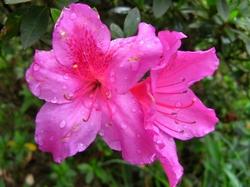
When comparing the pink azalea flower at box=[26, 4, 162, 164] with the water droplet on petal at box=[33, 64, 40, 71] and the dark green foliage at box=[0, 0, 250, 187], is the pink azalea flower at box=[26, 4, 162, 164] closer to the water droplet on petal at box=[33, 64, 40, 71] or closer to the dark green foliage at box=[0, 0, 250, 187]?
the water droplet on petal at box=[33, 64, 40, 71]

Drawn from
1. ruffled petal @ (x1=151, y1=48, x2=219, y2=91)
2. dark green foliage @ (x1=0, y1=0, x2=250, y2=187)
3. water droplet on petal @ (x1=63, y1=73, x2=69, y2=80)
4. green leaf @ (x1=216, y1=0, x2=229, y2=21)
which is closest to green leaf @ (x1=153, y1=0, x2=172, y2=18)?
dark green foliage @ (x1=0, y1=0, x2=250, y2=187)

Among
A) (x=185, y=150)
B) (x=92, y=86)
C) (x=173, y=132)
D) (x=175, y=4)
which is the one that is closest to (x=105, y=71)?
(x=92, y=86)

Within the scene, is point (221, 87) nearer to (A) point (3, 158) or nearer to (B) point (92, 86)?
(A) point (3, 158)

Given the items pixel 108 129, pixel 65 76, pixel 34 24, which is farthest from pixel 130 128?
pixel 34 24

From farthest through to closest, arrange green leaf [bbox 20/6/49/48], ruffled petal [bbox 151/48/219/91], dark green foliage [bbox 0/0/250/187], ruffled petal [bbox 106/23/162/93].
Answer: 1. dark green foliage [bbox 0/0/250/187]
2. green leaf [bbox 20/6/49/48]
3. ruffled petal [bbox 151/48/219/91]
4. ruffled petal [bbox 106/23/162/93]

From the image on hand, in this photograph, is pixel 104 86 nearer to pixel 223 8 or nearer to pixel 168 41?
pixel 168 41

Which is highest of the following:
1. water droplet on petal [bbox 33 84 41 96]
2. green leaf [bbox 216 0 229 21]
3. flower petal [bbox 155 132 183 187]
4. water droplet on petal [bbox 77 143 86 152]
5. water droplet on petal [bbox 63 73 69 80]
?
water droplet on petal [bbox 63 73 69 80]
